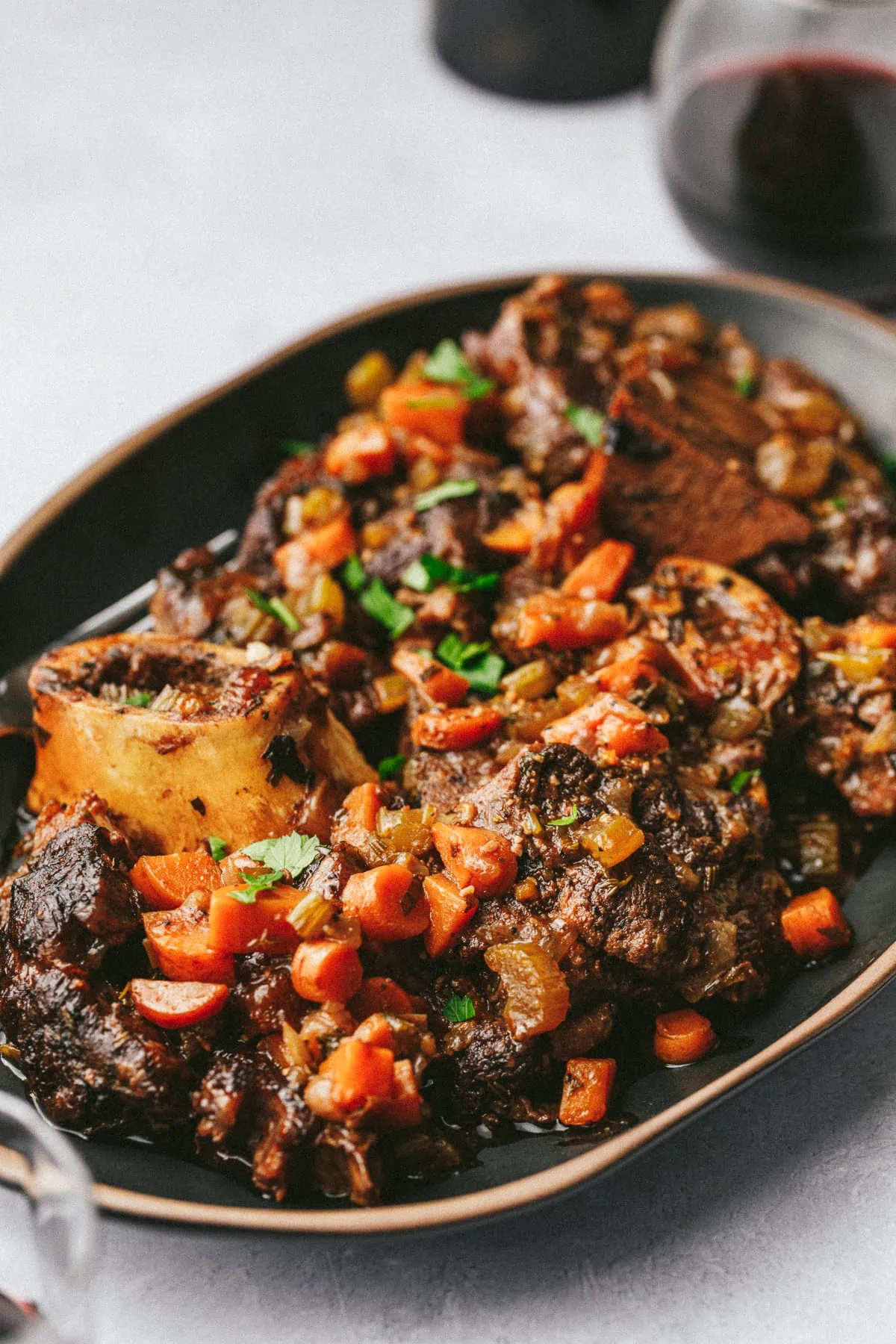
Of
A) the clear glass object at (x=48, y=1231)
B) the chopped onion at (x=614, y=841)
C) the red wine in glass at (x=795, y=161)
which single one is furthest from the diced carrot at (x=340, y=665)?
the red wine in glass at (x=795, y=161)

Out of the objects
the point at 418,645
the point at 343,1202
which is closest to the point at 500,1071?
the point at 343,1202

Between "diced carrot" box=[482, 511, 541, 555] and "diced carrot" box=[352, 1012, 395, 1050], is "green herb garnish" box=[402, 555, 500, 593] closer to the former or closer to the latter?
"diced carrot" box=[482, 511, 541, 555]

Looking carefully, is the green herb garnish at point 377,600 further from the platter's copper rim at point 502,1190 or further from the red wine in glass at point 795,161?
the red wine in glass at point 795,161

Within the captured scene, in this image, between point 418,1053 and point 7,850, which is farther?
point 7,850

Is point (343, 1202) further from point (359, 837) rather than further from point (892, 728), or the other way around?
point (892, 728)

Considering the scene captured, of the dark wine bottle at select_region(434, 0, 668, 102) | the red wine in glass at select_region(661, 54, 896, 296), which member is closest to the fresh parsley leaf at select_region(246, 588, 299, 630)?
the red wine in glass at select_region(661, 54, 896, 296)
